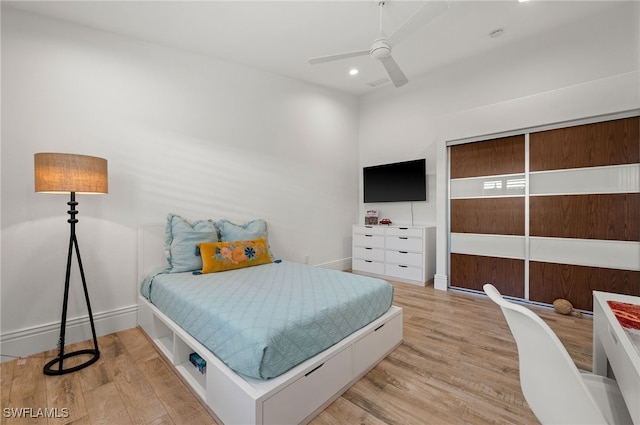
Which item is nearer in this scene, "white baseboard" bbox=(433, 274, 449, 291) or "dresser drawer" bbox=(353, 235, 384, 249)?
"white baseboard" bbox=(433, 274, 449, 291)

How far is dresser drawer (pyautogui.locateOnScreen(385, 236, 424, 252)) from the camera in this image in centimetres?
372

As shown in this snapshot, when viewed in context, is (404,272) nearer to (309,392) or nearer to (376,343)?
(376,343)

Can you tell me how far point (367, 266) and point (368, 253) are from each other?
0.66 feet

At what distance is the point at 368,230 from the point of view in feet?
13.9

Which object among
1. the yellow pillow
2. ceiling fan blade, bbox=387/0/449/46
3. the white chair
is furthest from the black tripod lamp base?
ceiling fan blade, bbox=387/0/449/46

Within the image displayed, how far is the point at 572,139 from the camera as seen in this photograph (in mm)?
2771

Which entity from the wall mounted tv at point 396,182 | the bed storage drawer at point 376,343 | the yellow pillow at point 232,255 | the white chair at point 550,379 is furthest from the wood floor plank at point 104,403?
the wall mounted tv at point 396,182

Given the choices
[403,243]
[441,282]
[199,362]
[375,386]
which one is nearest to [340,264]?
[403,243]

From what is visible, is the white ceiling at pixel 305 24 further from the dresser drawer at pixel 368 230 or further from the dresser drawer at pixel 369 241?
the dresser drawer at pixel 369 241

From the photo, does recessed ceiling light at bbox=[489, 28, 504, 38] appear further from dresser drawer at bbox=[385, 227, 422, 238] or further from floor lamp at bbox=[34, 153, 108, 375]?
floor lamp at bbox=[34, 153, 108, 375]

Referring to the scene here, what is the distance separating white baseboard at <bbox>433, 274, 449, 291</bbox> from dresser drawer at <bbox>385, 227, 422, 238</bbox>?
57 cm

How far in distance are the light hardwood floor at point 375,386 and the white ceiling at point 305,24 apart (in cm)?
275

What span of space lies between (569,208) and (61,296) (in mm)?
4714

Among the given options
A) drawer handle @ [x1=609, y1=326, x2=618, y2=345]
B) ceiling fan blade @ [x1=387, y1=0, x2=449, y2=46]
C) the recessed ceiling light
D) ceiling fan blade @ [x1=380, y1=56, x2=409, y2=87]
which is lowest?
drawer handle @ [x1=609, y1=326, x2=618, y2=345]
